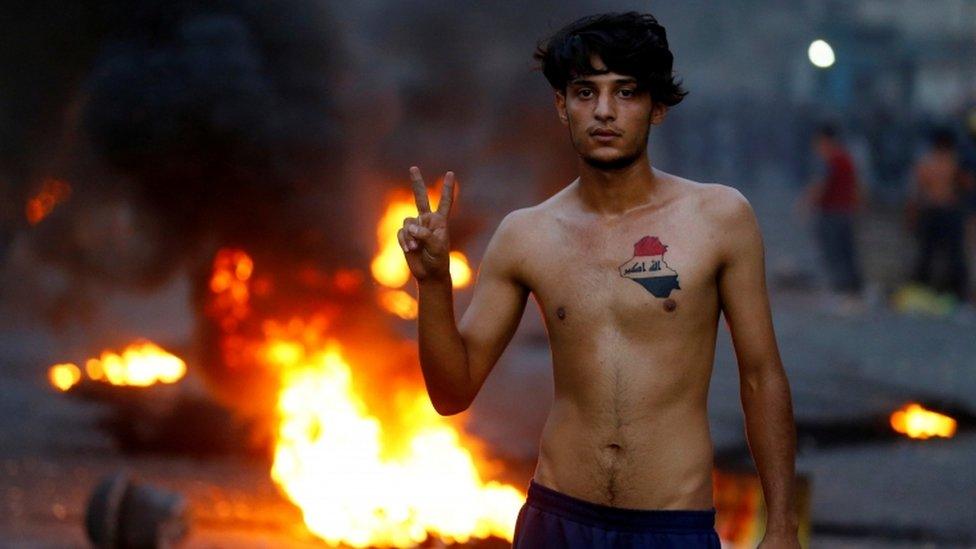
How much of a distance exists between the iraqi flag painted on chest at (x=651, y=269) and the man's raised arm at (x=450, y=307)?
→ 0.31 m

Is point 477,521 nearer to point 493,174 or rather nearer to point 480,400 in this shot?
point 480,400

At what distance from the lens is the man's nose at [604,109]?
10.9 ft

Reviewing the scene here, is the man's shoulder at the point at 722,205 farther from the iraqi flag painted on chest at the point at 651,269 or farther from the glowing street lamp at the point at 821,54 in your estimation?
the glowing street lamp at the point at 821,54

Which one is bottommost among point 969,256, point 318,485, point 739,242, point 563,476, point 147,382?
point 563,476

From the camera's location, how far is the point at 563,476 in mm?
3439

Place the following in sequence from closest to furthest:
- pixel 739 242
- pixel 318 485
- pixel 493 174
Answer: pixel 739 242, pixel 318 485, pixel 493 174

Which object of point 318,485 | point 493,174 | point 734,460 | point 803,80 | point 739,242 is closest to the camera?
point 739,242

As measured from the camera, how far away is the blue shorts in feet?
10.9

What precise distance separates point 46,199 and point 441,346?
884cm

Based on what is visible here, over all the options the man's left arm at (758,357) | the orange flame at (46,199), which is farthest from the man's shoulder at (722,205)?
the orange flame at (46,199)

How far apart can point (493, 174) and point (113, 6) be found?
293 centimetres

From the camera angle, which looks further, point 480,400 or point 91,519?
point 480,400

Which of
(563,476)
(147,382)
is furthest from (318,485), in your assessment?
(563,476)

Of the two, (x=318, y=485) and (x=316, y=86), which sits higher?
(x=316, y=86)
